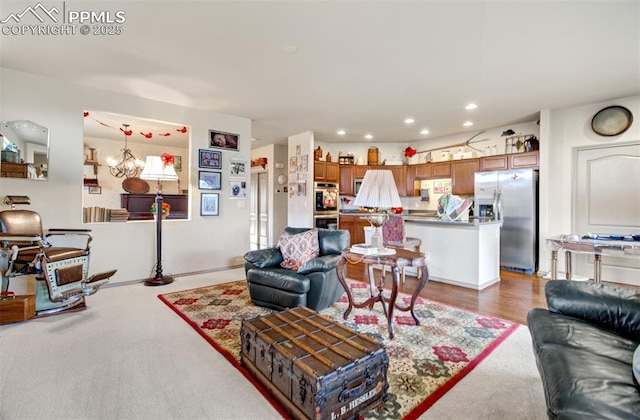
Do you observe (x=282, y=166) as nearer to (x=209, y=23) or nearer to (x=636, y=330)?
(x=209, y=23)

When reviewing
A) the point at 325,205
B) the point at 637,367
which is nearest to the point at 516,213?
the point at 325,205

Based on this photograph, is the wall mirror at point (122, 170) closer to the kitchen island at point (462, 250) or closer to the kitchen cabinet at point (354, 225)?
the kitchen cabinet at point (354, 225)

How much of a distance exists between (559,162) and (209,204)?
5.57 m

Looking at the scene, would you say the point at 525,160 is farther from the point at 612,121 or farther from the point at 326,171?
the point at 326,171

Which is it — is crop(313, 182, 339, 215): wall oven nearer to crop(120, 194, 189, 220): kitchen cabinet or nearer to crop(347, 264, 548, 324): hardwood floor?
crop(347, 264, 548, 324): hardwood floor

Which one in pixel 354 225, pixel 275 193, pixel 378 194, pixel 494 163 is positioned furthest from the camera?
pixel 275 193

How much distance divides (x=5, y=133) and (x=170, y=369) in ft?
10.8

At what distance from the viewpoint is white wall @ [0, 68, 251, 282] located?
330 centimetres

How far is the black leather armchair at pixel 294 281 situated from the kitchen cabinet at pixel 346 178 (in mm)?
3644

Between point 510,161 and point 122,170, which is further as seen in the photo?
A: point 122,170

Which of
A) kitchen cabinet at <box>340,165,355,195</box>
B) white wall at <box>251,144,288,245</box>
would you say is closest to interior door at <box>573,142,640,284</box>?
kitchen cabinet at <box>340,165,355,195</box>

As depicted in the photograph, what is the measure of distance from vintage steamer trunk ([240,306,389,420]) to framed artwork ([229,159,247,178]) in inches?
138

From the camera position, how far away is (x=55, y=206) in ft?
11.2

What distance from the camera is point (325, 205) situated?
21.0ft
